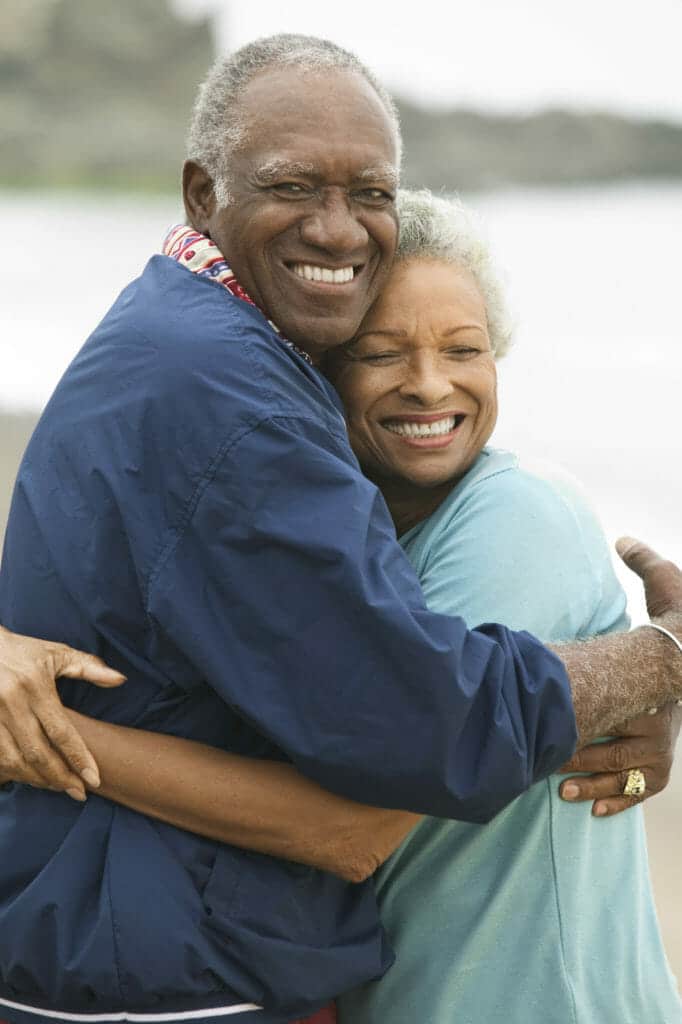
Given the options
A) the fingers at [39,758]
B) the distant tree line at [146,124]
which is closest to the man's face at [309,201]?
the fingers at [39,758]

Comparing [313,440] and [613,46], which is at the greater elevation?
[613,46]

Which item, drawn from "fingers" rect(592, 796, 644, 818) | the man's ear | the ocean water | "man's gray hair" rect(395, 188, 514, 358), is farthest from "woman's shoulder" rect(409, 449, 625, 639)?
the ocean water

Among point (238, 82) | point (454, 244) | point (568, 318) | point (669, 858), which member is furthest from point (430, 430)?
point (568, 318)

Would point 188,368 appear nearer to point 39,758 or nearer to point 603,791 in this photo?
point 39,758

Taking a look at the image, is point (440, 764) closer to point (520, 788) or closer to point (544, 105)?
point (520, 788)

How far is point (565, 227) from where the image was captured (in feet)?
71.9

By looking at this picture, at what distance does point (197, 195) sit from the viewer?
2.45 meters

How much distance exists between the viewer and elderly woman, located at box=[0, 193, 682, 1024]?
2.09 metres

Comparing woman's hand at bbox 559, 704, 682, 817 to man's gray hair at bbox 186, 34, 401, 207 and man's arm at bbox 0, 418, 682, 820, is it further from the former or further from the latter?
man's gray hair at bbox 186, 34, 401, 207

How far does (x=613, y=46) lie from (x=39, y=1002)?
30.4 metres

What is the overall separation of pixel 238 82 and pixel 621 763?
119cm

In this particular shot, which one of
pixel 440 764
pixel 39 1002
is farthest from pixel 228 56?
pixel 39 1002

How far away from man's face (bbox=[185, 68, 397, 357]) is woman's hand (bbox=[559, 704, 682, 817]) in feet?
2.46

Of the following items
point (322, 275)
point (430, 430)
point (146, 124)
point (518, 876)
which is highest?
point (146, 124)
